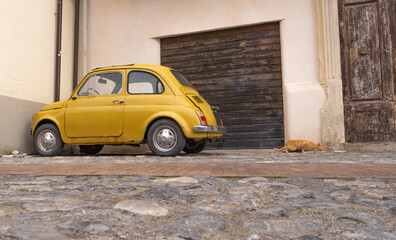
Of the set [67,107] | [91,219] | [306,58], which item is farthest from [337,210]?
[306,58]

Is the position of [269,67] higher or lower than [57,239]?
higher

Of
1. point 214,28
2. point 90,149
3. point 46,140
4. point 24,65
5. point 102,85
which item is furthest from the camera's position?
point 214,28

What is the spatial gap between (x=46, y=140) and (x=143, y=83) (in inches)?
83.5

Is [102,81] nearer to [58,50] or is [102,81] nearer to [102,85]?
[102,85]

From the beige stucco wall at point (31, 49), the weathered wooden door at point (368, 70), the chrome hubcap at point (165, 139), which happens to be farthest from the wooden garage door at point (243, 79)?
the beige stucco wall at point (31, 49)

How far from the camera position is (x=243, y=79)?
746 centimetres

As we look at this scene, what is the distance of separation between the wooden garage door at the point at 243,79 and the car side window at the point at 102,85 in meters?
2.49

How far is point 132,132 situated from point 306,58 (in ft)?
13.3

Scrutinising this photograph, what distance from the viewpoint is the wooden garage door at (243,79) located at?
7.23m

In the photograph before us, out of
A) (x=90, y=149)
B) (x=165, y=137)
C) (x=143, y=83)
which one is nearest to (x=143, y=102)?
(x=143, y=83)

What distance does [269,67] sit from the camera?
7340 millimetres

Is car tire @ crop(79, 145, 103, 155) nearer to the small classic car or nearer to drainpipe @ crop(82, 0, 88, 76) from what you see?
the small classic car

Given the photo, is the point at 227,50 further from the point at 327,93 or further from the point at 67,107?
the point at 67,107

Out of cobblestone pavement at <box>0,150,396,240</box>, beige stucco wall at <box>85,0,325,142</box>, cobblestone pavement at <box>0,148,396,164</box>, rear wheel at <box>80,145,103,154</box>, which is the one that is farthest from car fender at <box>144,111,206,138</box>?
cobblestone pavement at <box>0,150,396,240</box>
